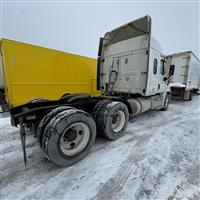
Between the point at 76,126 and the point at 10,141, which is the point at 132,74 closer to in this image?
the point at 76,126

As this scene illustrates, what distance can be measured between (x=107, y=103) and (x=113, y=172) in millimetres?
1536

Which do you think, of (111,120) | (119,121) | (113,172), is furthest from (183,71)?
(113,172)

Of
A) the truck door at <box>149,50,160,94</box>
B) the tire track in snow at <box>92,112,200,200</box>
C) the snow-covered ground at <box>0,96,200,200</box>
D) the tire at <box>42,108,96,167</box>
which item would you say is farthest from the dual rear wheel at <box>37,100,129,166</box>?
the truck door at <box>149,50,160,94</box>

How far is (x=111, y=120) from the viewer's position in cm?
285

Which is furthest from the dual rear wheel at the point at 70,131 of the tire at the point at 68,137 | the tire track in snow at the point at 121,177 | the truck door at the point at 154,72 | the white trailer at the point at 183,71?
the white trailer at the point at 183,71

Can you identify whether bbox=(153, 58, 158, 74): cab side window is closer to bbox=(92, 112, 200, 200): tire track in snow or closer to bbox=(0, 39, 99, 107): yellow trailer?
bbox=(92, 112, 200, 200): tire track in snow

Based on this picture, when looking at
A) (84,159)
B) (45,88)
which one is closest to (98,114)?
(84,159)

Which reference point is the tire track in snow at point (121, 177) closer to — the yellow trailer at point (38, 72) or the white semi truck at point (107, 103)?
the white semi truck at point (107, 103)

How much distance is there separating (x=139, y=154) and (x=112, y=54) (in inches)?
141

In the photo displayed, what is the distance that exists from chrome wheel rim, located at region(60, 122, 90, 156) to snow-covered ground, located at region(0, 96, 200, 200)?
0.25 metres

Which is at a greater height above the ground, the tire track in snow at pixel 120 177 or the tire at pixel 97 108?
the tire at pixel 97 108

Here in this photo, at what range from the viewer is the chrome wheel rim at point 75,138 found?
2.16 meters

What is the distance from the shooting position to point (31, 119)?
7.00 ft

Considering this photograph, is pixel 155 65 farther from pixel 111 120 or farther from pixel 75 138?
pixel 75 138
